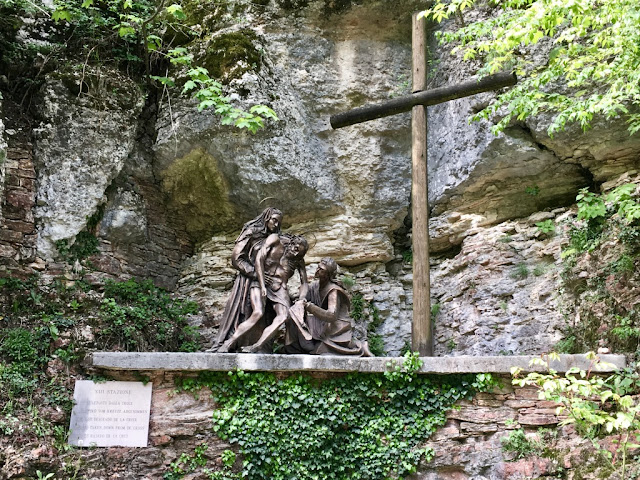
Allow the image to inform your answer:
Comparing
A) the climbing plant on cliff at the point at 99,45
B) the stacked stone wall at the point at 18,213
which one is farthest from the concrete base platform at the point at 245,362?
the climbing plant on cliff at the point at 99,45

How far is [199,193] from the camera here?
29.9 feet

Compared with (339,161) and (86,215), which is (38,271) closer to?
(86,215)

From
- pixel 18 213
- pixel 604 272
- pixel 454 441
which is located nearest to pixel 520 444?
pixel 454 441

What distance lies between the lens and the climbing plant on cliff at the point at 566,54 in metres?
5.95

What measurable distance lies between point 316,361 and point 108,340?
238cm

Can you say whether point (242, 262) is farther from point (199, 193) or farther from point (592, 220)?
point (592, 220)

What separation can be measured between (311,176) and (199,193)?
1483 mm

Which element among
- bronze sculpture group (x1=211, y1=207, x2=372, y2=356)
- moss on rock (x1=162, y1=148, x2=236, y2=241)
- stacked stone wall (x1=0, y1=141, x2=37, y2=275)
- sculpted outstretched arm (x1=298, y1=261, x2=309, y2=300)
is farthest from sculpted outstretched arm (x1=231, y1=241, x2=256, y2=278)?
stacked stone wall (x1=0, y1=141, x2=37, y2=275)

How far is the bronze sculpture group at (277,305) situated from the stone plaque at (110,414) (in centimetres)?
84

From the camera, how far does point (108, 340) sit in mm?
7410

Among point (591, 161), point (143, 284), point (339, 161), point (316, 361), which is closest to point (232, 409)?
point (316, 361)

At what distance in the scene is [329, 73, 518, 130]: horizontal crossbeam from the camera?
7.14m

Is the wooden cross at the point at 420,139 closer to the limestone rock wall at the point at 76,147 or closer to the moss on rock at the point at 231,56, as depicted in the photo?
the moss on rock at the point at 231,56

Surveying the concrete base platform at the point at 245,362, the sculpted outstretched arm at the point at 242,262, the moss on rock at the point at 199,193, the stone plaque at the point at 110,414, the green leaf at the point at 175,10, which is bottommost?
the stone plaque at the point at 110,414
